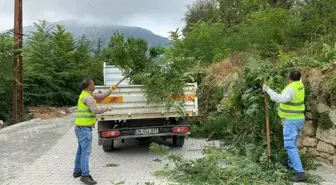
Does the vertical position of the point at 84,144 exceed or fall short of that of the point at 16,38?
it falls short

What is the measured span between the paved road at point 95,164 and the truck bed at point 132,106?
925mm

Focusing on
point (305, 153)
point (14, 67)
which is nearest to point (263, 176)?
point (305, 153)

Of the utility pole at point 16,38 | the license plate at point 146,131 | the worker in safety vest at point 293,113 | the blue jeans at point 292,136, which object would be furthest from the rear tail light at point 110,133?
the utility pole at point 16,38

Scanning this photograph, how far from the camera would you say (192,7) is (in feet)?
123

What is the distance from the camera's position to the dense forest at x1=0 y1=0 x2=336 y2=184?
6594mm

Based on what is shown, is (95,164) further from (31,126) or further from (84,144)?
(31,126)

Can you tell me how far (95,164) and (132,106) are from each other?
134 cm

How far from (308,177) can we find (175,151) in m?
3.16

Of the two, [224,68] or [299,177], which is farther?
[224,68]

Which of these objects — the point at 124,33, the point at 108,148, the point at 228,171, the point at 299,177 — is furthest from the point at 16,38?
the point at 299,177

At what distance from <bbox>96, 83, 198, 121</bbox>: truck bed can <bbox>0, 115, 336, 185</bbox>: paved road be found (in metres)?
0.92

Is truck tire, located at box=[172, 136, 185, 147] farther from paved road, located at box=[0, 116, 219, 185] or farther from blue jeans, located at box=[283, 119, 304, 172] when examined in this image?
blue jeans, located at box=[283, 119, 304, 172]

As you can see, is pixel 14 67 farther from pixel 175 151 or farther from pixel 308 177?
pixel 308 177

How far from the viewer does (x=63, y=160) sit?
777 centimetres
